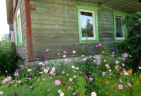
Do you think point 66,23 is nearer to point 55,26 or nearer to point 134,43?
point 55,26

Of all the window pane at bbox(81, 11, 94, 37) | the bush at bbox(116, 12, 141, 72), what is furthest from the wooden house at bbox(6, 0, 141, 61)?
the bush at bbox(116, 12, 141, 72)

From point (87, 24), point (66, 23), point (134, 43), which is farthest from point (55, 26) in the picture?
point (134, 43)

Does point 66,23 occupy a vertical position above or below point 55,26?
above

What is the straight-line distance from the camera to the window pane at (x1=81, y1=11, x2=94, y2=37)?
222 inches

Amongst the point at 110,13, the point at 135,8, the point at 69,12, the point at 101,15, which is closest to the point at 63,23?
the point at 69,12

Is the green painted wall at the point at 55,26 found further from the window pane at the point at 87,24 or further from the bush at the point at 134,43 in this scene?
the bush at the point at 134,43

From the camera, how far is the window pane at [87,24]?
5633 millimetres

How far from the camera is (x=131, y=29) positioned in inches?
207

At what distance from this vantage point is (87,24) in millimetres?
5738

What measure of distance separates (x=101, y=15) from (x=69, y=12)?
1876mm

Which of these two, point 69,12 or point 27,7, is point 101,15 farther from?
point 27,7

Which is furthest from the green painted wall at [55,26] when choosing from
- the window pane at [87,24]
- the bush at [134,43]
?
the bush at [134,43]

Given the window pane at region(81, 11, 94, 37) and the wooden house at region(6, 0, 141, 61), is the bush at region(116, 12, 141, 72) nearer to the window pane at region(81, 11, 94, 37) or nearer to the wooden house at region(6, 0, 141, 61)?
the wooden house at region(6, 0, 141, 61)

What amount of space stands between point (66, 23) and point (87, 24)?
128cm
